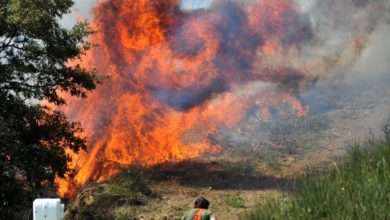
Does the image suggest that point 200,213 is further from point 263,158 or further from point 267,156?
point 267,156

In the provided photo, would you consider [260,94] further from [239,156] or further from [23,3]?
[23,3]

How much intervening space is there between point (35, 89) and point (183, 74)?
39.1ft

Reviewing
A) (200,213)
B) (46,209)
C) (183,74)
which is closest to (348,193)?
(200,213)

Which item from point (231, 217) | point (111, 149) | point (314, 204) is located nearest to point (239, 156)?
point (111, 149)

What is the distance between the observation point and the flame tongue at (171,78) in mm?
24594

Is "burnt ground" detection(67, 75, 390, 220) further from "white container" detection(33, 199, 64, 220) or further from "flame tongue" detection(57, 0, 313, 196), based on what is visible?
"white container" detection(33, 199, 64, 220)

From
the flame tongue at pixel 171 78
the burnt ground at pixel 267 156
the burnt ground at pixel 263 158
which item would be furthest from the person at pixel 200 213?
the flame tongue at pixel 171 78

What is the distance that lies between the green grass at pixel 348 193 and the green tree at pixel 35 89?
7821 millimetres

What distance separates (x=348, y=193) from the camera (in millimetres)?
6930

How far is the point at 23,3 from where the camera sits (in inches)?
601

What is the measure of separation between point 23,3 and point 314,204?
11106 mm

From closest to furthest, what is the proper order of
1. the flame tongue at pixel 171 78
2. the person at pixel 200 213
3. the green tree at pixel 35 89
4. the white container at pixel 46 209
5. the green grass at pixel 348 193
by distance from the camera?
the white container at pixel 46 209 → the green grass at pixel 348 193 → the person at pixel 200 213 → the green tree at pixel 35 89 → the flame tongue at pixel 171 78

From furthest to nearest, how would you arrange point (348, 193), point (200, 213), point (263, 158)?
point (263, 158) → point (200, 213) → point (348, 193)

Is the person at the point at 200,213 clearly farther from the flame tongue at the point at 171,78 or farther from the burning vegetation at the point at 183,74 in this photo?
the flame tongue at the point at 171,78
